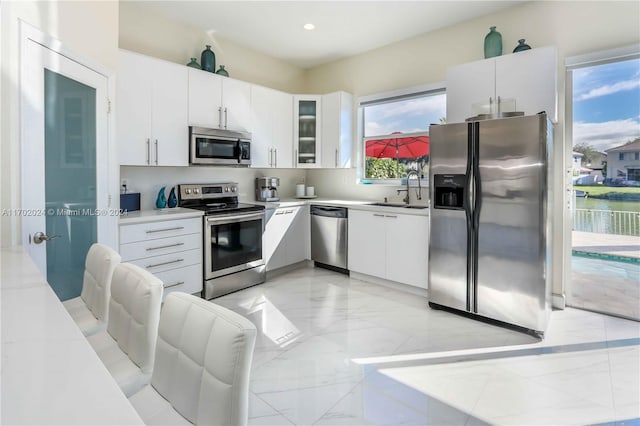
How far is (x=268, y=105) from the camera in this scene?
446cm

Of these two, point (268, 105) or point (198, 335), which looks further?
point (268, 105)

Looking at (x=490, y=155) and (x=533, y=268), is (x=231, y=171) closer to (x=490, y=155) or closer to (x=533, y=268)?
(x=490, y=155)

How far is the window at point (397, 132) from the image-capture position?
13.9ft

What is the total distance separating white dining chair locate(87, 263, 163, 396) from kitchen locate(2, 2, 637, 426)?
3.14 feet

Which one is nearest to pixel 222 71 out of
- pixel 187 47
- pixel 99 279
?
pixel 187 47

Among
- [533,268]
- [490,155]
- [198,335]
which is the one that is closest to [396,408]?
[198,335]

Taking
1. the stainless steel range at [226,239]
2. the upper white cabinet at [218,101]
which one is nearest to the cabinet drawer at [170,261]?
the stainless steel range at [226,239]

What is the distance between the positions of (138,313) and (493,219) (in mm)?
2630

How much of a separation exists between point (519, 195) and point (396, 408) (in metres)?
1.84

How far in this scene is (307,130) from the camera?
4.86 m

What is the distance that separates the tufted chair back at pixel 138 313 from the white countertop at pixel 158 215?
1694 mm

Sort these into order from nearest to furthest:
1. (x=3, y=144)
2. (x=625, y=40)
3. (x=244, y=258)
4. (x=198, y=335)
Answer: (x=198, y=335)
(x=3, y=144)
(x=625, y=40)
(x=244, y=258)

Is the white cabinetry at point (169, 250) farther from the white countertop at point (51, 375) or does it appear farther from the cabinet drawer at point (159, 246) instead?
the white countertop at point (51, 375)

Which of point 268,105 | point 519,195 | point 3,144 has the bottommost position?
point 519,195
